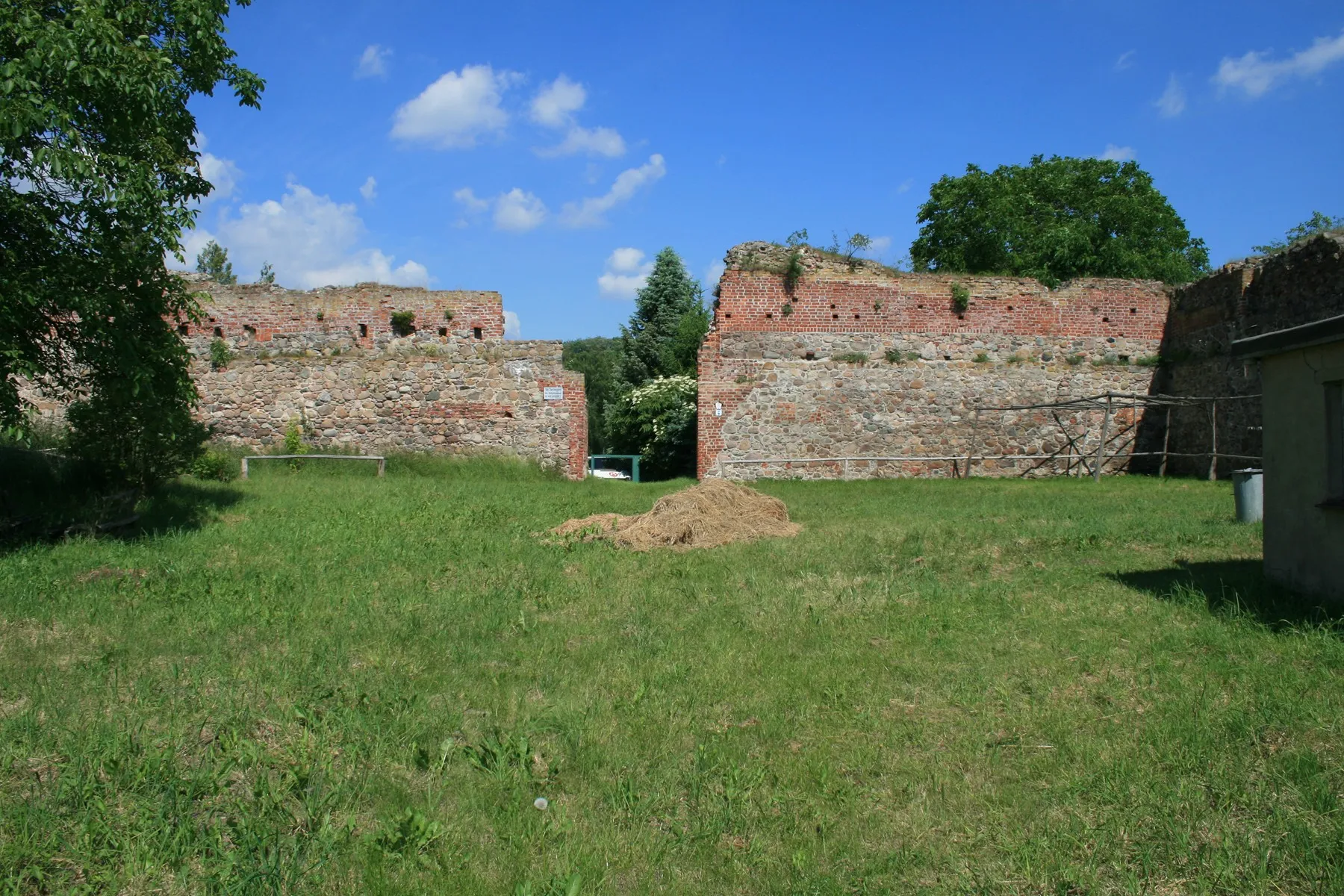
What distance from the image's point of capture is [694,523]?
10812 mm

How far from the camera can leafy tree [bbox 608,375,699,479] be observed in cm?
2548

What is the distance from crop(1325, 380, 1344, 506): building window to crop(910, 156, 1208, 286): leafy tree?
82.6 feet

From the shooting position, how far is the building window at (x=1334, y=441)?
663cm

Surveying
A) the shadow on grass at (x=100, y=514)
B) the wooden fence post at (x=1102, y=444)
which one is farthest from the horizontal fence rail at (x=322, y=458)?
the wooden fence post at (x=1102, y=444)

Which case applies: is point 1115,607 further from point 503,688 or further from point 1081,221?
point 1081,221

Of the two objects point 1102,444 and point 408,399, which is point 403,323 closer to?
point 408,399

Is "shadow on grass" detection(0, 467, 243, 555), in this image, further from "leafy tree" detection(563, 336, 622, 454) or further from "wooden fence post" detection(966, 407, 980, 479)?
"leafy tree" detection(563, 336, 622, 454)

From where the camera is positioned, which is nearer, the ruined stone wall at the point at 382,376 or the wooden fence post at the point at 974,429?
the ruined stone wall at the point at 382,376

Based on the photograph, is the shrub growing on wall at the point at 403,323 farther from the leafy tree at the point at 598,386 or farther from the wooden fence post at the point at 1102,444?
the leafy tree at the point at 598,386

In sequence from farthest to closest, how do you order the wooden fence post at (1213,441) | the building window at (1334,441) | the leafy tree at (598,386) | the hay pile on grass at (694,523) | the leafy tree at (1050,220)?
the leafy tree at (598,386)
the leafy tree at (1050,220)
the wooden fence post at (1213,441)
the hay pile on grass at (694,523)
the building window at (1334,441)

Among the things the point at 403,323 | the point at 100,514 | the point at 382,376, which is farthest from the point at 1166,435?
the point at 100,514

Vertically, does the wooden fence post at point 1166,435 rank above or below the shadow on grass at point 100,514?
above

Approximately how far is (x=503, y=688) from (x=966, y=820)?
9.40ft

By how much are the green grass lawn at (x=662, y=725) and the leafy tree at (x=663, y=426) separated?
16.4 m
